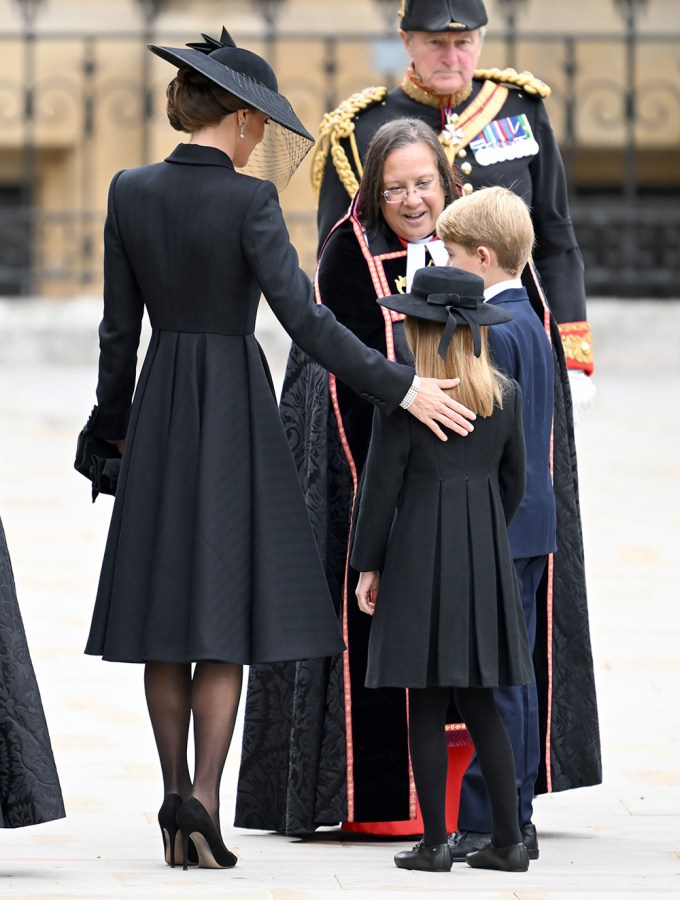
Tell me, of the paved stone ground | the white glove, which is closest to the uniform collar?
the white glove

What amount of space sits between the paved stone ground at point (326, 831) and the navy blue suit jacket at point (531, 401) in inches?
24.2

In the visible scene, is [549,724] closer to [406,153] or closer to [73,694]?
[406,153]

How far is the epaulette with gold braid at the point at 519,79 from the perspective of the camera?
176 inches

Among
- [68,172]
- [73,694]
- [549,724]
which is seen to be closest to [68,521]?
[73,694]

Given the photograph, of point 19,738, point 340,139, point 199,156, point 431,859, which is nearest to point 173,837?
point 19,738

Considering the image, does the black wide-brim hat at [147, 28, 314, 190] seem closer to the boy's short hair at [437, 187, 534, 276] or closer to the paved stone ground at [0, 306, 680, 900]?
the boy's short hair at [437, 187, 534, 276]

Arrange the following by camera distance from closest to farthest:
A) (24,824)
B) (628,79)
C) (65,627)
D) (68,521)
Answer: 1. (24,824)
2. (65,627)
3. (68,521)
4. (628,79)

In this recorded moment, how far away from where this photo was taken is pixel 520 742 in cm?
392

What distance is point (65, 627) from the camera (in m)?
6.56

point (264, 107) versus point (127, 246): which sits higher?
point (264, 107)

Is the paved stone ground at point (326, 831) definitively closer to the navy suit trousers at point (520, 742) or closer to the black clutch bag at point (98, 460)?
the navy suit trousers at point (520, 742)

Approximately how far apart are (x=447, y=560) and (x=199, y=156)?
2.80ft

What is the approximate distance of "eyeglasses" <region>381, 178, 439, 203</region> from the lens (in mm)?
4027

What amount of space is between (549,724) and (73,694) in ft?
6.10
